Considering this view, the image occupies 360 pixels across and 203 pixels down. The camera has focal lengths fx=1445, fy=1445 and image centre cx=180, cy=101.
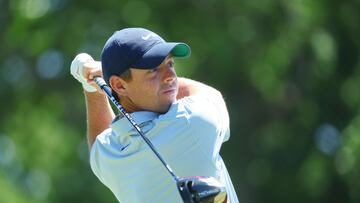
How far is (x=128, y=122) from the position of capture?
6.08m

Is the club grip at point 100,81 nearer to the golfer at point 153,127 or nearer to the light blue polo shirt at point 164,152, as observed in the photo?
the golfer at point 153,127

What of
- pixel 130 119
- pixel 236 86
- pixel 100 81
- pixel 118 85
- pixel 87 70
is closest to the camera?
pixel 130 119

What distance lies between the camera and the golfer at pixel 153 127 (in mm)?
6031

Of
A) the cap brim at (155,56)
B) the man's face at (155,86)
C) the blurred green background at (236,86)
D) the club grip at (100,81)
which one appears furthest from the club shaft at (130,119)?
the blurred green background at (236,86)

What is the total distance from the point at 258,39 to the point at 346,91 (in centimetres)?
129

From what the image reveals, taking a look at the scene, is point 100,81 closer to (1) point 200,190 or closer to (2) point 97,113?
(2) point 97,113

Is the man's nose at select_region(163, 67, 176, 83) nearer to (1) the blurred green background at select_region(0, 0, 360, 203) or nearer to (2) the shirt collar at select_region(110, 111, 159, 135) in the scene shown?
(2) the shirt collar at select_region(110, 111, 159, 135)

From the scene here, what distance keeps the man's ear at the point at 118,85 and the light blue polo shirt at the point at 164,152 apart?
0.46 ft

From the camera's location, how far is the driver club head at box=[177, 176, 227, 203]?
560 cm

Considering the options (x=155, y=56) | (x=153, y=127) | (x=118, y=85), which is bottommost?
(x=153, y=127)

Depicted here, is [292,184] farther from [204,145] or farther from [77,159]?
[204,145]

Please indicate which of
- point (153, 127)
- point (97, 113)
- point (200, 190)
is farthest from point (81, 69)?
point (200, 190)

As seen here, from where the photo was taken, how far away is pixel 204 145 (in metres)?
6.07

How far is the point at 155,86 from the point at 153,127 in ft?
0.58
